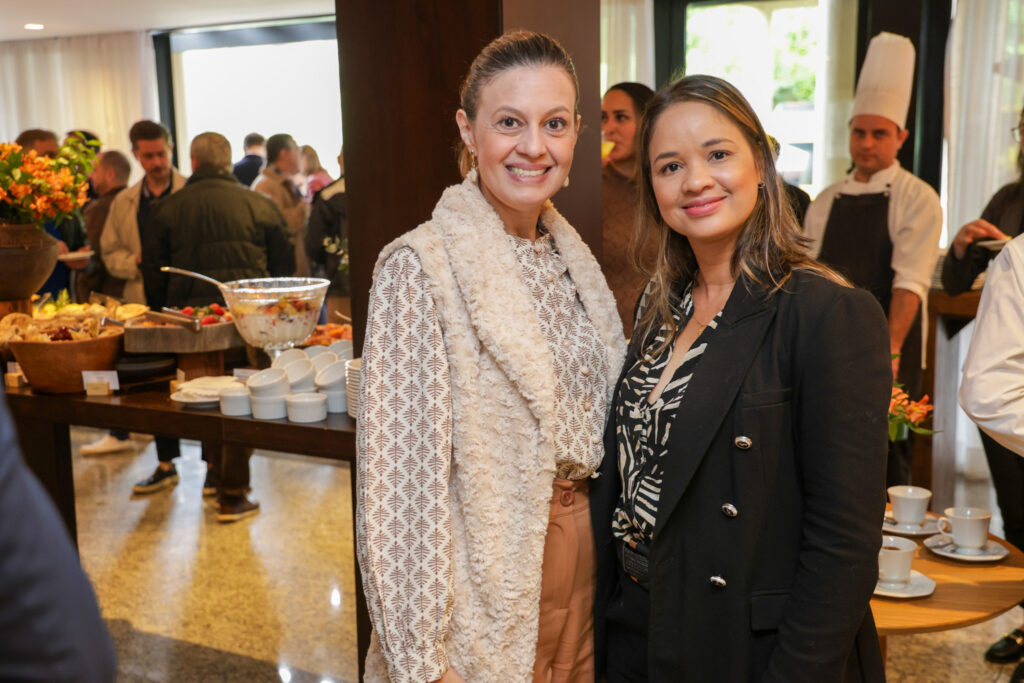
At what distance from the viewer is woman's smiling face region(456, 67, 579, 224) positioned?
149 centimetres

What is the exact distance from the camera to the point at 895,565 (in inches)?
77.4

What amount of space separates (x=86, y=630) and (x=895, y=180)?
3769mm

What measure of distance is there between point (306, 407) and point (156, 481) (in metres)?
3.12

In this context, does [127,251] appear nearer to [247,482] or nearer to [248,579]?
[247,482]

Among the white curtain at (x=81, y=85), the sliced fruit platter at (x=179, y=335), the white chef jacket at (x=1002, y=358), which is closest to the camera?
the white chef jacket at (x=1002, y=358)

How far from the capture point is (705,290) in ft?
5.13

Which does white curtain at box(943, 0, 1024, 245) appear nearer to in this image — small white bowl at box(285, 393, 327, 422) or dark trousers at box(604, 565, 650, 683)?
small white bowl at box(285, 393, 327, 422)

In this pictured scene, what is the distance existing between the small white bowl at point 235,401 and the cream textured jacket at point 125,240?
3414 mm

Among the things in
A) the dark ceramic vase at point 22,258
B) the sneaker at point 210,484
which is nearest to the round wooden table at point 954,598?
the dark ceramic vase at point 22,258

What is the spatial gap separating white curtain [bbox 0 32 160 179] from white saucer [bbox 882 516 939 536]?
32.9 ft

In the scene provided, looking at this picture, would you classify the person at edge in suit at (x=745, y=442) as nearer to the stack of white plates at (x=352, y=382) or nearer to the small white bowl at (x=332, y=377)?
the stack of white plates at (x=352, y=382)

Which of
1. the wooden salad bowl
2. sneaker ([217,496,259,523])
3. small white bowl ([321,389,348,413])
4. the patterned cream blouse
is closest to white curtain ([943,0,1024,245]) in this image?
sneaker ([217,496,259,523])

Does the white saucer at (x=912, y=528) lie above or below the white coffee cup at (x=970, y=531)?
below

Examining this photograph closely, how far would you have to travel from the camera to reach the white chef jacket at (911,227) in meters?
3.67
